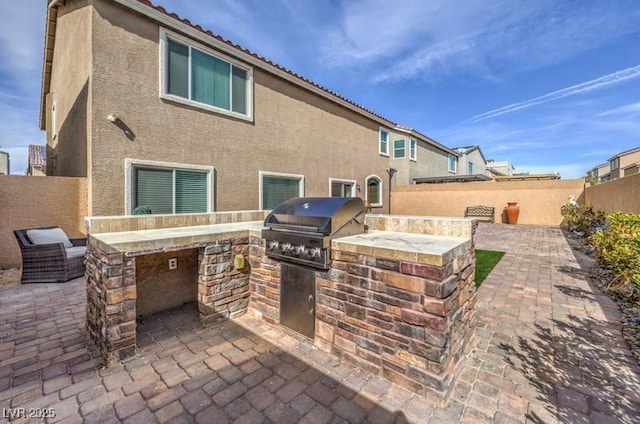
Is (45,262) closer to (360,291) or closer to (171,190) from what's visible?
(171,190)

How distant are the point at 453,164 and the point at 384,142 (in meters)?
13.0

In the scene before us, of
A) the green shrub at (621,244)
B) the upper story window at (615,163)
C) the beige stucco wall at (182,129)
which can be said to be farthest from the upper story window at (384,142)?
the upper story window at (615,163)

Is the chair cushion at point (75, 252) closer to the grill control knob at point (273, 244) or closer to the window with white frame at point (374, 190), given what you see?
the grill control knob at point (273, 244)

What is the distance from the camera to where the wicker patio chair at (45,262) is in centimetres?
534

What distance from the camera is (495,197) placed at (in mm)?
15305

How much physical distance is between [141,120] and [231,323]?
4.93 m

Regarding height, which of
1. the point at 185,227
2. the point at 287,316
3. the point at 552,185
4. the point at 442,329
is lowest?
the point at 287,316

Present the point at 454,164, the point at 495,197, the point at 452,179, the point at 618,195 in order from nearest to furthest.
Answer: the point at 618,195 → the point at 495,197 → the point at 452,179 → the point at 454,164

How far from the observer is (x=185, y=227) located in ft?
14.0

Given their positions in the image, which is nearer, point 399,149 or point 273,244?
point 273,244

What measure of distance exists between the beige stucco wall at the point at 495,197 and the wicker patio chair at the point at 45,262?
586 inches

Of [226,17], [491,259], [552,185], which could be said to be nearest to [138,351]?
[491,259]

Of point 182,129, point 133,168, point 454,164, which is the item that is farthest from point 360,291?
point 454,164

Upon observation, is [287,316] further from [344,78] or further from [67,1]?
[344,78]
